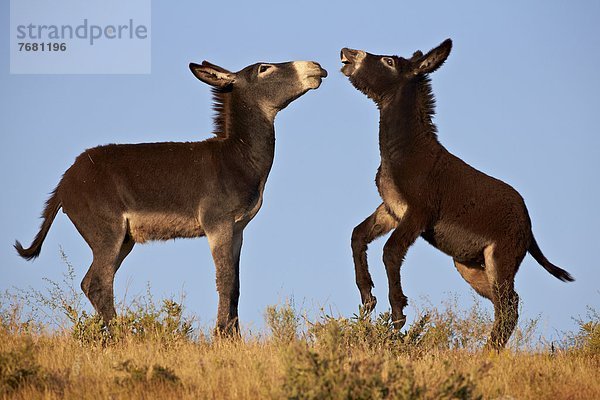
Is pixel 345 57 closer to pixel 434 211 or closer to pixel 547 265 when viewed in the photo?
pixel 434 211

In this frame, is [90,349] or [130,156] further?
[130,156]

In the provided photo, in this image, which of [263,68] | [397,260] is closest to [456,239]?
[397,260]

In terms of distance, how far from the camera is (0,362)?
737 centimetres

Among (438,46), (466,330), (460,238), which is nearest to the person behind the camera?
(466,330)

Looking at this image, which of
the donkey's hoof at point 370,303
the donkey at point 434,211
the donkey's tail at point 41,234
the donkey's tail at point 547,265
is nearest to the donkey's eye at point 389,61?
the donkey at point 434,211

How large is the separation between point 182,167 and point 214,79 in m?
1.72

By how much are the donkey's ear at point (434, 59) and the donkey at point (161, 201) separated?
8.08ft

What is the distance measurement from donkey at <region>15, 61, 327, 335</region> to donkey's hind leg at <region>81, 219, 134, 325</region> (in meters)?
0.01

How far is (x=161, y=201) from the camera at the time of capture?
11.4 metres

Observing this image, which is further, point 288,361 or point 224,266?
point 224,266

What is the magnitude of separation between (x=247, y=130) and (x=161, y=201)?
1.78 m

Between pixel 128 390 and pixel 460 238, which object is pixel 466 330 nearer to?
pixel 460 238

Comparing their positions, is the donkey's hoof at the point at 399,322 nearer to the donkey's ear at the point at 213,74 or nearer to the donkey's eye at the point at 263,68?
the donkey's eye at the point at 263,68

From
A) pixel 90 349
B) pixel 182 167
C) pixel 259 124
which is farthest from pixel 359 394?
pixel 259 124
